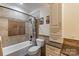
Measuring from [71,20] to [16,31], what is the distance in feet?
2.16

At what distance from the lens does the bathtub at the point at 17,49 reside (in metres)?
1.09

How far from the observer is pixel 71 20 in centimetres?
108

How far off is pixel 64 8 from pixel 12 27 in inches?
25.6

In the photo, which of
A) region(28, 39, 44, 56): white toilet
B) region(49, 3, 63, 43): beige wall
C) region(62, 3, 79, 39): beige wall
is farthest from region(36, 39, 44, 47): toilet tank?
region(62, 3, 79, 39): beige wall

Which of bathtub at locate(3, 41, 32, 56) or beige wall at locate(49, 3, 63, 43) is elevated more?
beige wall at locate(49, 3, 63, 43)

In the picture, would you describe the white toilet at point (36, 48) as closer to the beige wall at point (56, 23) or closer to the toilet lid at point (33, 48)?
the toilet lid at point (33, 48)

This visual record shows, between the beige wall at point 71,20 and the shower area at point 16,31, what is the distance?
355mm

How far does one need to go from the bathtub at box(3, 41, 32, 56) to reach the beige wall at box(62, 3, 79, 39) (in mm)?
476

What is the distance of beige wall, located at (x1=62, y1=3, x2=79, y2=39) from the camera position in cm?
109

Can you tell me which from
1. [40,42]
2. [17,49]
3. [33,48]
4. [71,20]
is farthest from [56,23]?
[17,49]

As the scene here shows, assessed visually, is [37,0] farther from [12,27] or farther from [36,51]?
[36,51]

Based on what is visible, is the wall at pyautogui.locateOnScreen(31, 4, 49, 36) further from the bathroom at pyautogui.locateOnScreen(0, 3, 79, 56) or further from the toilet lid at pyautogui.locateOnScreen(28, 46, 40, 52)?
the toilet lid at pyautogui.locateOnScreen(28, 46, 40, 52)

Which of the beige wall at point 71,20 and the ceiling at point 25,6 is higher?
the ceiling at point 25,6

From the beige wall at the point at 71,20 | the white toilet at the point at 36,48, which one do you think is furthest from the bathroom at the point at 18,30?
the beige wall at the point at 71,20
